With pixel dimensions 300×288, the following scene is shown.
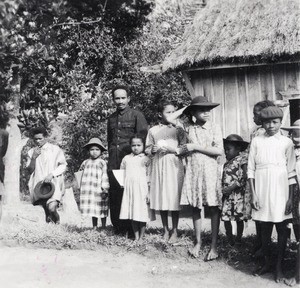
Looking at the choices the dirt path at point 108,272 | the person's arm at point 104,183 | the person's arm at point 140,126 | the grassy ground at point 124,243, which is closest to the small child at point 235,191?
the grassy ground at point 124,243

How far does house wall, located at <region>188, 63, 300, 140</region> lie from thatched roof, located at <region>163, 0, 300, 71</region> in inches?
16.1

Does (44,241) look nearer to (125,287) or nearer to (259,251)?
(125,287)

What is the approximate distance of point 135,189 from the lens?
5.84 metres

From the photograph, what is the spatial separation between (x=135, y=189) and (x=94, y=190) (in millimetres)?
853

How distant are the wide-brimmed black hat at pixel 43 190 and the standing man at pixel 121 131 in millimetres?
1073

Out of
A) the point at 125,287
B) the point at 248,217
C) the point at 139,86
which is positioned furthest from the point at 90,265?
the point at 139,86

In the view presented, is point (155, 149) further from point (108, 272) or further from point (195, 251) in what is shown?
point (108, 272)

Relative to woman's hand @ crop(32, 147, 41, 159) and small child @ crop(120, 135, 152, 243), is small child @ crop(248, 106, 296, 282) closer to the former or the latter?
small child @ crop(120, 135, 152, 243)

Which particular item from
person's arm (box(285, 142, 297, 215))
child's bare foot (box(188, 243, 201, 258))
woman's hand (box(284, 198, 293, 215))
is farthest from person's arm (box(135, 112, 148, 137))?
woman's hand (box(284, 198, 293, 215))

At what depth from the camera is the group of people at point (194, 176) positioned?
464 centimetres

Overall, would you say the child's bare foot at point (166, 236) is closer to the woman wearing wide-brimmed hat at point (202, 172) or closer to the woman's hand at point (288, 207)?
the woman wearing wide-brimmed hat at point (202, 172)

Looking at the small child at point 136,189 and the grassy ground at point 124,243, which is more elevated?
the small child at point 136,189

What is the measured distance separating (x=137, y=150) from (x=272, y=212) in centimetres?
198

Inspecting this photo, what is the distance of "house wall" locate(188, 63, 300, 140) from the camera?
26.4ft
